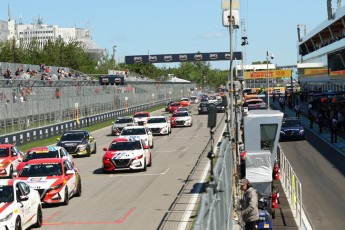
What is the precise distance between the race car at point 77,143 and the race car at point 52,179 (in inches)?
538

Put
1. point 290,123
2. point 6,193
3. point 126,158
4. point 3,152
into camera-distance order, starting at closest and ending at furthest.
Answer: point 6,193
point 126,158
point 3,152
point 290,123

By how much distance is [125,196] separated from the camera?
71.3ft

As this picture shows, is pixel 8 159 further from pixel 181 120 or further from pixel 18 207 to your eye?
pixel 181 120

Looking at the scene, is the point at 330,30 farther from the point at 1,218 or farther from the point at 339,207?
the point at 1,218

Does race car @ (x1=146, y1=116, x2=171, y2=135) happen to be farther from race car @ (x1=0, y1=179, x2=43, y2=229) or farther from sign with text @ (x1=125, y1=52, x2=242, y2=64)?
sign with text @ (x1=125, y1=52, x2=242, y2=64)

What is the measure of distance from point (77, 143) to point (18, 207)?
65.6 ft

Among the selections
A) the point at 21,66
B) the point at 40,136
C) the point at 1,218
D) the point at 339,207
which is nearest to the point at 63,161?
the point at 1,218

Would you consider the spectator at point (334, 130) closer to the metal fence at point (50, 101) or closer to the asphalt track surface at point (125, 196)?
the asphalt track surface at point (125, 196)

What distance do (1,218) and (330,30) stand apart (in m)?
80.7

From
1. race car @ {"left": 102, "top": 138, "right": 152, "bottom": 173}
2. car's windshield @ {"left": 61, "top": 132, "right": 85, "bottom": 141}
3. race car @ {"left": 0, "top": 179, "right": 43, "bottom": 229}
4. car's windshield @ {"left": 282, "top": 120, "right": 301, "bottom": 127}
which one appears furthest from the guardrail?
car's windshield @ {"left": 282, "top": 120, "right": 301, "bottom": 127}

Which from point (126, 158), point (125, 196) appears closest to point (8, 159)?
point (126, 158)

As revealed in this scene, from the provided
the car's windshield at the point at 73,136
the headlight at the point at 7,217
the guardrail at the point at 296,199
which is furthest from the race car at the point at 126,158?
the headlight at the point at 7,217

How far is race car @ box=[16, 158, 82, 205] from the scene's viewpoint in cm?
1928

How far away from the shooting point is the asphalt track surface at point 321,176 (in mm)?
18422
